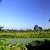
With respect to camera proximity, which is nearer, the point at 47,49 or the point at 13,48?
the point at 13,48

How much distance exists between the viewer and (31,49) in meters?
2.39

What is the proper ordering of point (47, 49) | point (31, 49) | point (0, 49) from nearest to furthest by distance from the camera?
point (0, 49) → point (31, 49) → point (47, 49)

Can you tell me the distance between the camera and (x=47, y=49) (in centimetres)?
272

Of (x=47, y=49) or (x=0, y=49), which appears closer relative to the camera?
(x=0, y=49)

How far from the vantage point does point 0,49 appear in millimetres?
227

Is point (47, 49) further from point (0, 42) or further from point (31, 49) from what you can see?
point (0, 42)

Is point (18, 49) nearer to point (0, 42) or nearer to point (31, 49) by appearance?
point (0, 42)

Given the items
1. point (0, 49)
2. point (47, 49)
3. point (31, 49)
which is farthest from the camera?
point (47, 49)

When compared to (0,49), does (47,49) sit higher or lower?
lower

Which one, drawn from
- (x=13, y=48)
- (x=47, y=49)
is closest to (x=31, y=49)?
(x=47, y=49)

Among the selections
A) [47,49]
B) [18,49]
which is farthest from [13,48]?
[47,49]

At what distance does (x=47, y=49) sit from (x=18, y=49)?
2.70 meters

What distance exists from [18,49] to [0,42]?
0.25 ft

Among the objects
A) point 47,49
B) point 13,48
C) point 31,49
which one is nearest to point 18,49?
point 13,48
